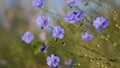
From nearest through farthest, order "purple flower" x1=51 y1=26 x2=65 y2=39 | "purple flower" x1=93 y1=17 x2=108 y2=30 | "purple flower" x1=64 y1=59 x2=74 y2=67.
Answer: "purple flower" x1=93 y1=17 x2=108 y2=30
"purple flower" x1=51 y1=26 x2=65 y2=39
"purple flower" x1=64 y1=59 x2=74 y2=67

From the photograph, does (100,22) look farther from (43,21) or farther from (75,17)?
(43,21)

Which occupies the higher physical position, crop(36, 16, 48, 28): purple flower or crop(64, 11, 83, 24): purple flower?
crop(64, 11, 83, 24): purple flower

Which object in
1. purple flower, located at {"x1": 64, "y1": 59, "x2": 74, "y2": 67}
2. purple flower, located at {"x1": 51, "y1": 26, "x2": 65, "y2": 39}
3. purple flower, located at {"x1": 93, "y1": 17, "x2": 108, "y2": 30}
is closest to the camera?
purple flower, located at {"x1": 93, "y1": 17, "x2": 108, "y2": 30}

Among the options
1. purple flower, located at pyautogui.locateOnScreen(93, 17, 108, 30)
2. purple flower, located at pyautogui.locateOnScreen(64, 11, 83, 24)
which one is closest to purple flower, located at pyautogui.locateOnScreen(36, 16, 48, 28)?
purple flower, located at pyautogui.locateOnScreen(64, 11, 83, 24)

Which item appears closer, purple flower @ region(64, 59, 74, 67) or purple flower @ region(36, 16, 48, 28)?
purple flower @ region(36, 16, 48, 28)

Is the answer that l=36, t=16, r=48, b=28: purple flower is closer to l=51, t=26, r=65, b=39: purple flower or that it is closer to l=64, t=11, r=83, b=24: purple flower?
l=51, t=26, r=65, b=39: purple flower

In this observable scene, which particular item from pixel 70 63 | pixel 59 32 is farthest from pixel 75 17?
pixel 70 63

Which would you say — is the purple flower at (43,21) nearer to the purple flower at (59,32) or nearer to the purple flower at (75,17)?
the purple flower at (59,32)

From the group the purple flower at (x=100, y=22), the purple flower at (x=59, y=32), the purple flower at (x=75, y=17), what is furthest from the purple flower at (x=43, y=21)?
the purple flower at (x=100, y=22)
